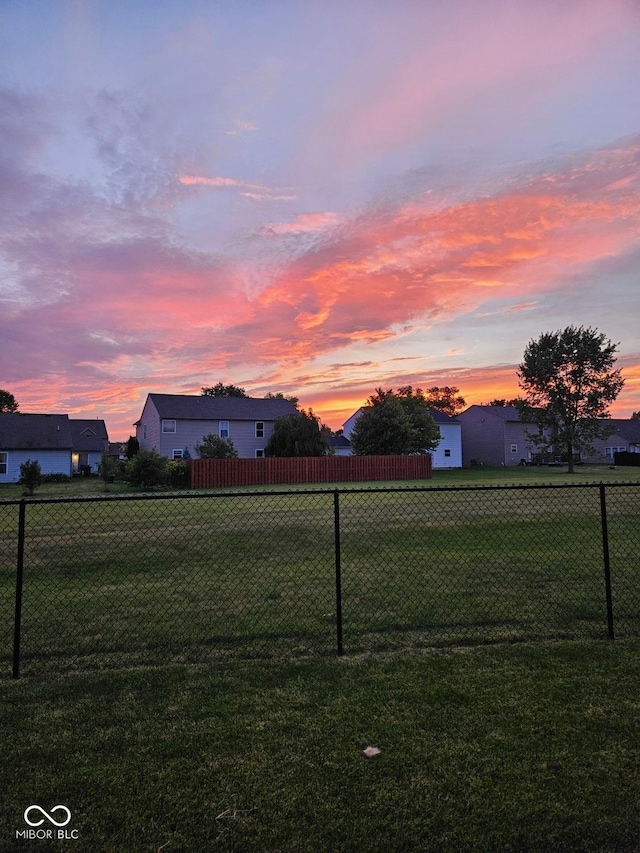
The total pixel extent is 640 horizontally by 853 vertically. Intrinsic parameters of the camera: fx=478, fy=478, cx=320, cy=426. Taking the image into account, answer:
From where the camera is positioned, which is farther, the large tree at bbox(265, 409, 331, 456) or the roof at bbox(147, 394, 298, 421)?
the roof at bbox(147, 394, 298, 421)

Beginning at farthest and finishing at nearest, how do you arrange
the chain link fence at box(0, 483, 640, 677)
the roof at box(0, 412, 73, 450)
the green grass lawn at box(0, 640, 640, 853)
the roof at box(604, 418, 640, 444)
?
the roof at box(604, 418, 640, 444) < the roof at box(0, 412, 73, 450) < the chain link fence at box(0, 483, 640, 677) < the green grass lawn at box(0, 640, 640, 853)

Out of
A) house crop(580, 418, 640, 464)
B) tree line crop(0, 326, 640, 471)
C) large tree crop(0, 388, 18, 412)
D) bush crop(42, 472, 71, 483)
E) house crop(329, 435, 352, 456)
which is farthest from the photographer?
large tree crop(0, 388, 18, 412)

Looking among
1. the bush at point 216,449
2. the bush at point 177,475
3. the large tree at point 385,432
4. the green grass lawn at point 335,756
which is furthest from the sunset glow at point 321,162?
the large tree at point 385,432

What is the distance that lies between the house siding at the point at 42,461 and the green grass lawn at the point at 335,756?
34.2 meters

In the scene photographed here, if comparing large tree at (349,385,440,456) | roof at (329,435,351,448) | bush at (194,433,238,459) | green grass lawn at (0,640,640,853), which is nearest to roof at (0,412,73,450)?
bush at (194,433,238,459)

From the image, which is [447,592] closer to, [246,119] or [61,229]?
[246,119]

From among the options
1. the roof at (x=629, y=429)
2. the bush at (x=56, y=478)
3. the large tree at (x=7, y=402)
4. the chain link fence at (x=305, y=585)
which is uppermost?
the large tree at (x=7, y=402)

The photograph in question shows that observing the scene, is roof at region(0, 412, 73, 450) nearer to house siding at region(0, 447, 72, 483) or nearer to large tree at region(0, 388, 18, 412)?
house siding at region(0, 447, 72, 483)

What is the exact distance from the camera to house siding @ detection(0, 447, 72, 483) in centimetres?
3247

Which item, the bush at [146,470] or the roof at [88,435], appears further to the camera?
the roof at [88,435]

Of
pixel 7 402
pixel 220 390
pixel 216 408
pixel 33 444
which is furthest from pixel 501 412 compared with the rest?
pixel 7 402

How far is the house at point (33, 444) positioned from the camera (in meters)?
32.6

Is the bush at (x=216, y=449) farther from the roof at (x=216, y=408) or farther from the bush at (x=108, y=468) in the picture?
the bush at (x=108, y=468)

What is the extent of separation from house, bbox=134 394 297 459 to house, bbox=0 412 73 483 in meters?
6.33
